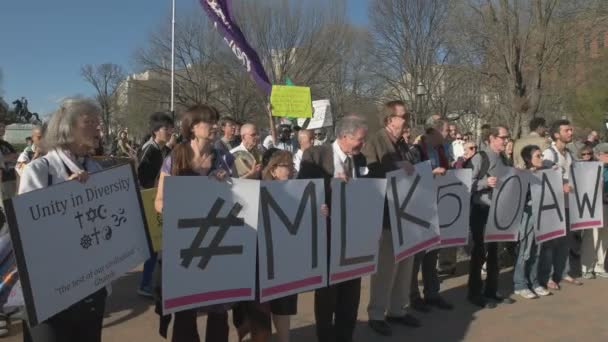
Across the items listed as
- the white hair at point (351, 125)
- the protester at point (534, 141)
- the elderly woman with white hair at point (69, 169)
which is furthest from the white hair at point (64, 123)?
the protester at point (534, 141)

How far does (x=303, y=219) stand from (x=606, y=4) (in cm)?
2244

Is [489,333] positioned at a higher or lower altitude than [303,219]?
lower

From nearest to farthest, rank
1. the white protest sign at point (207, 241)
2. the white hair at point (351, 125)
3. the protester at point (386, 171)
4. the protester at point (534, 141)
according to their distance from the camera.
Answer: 1. the white protest sign at point (207, 241)
2. the white hair at point (351, 125)
3. the protester at point (386, 171)
4. the protester at point (534, 141)

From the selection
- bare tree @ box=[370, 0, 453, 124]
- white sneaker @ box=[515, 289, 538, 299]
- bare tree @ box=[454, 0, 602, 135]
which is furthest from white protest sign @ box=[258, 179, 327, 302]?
bare tree @ box=[370, 0, 453, 124]

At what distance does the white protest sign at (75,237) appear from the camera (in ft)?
8.16

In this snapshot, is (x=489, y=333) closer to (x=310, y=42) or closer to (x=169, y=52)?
(x=310, y=42)

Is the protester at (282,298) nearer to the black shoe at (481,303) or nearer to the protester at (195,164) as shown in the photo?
the protester at (195,164)

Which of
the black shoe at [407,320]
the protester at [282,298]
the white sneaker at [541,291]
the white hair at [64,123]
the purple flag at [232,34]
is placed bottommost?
the white sneaker at [541,291]

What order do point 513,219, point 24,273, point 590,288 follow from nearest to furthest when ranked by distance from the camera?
1. point 24,273
2. point 513,219
3. point 590,288

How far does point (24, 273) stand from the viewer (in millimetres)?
2443

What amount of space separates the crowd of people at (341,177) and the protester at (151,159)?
0.01 metres

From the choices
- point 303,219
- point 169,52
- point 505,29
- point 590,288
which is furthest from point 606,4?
point 169,52

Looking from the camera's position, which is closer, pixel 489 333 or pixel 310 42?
pixel 489 333

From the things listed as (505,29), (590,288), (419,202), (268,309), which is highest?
(505,29)
